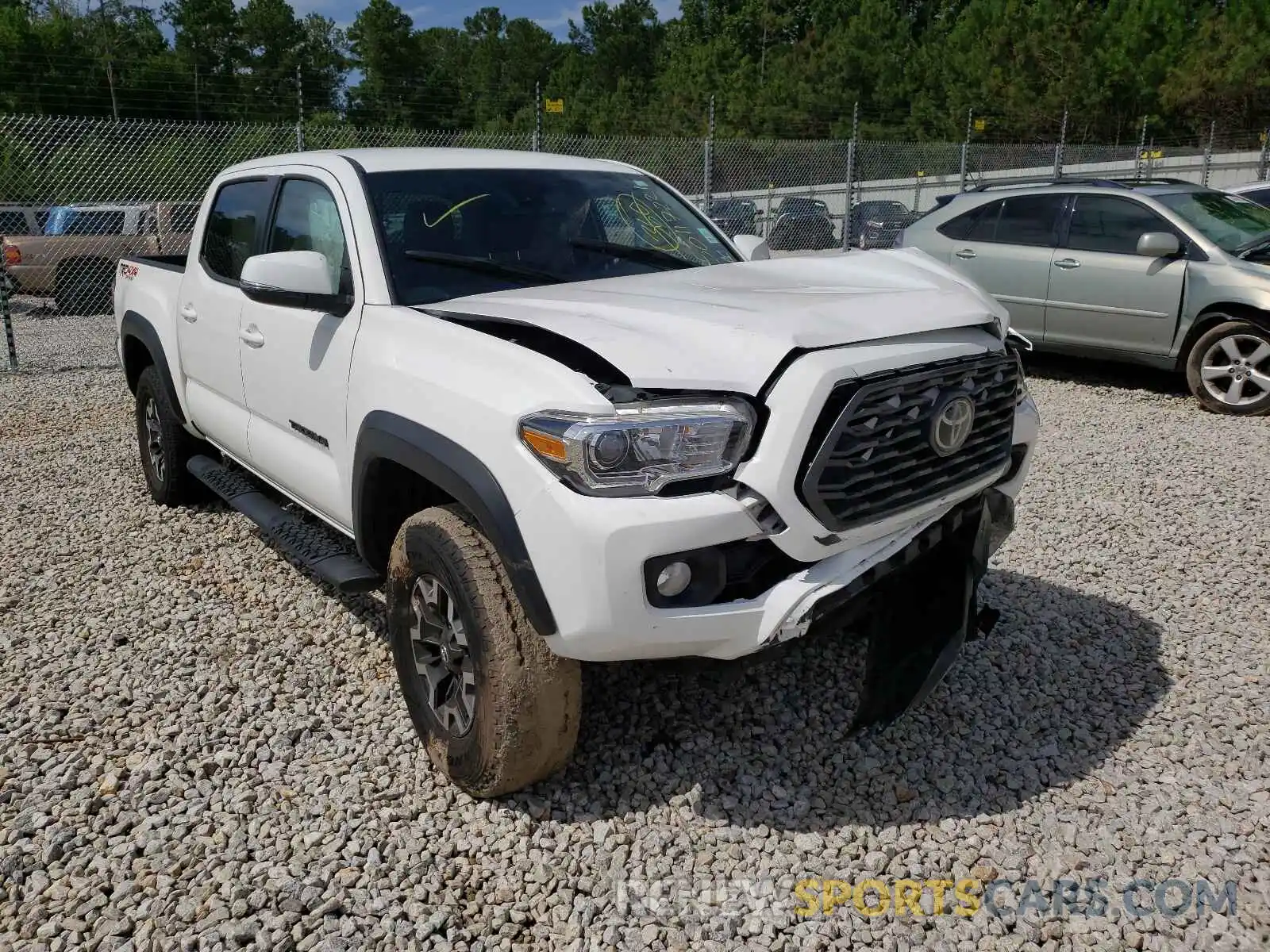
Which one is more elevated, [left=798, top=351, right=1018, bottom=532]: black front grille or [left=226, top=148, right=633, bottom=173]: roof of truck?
[left=226, top=148, right=633, bottom=173]: roof of truck

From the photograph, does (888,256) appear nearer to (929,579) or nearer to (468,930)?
(929,579)

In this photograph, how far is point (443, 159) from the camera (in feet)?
12.8

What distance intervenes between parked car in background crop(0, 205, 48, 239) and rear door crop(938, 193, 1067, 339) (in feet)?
42.8

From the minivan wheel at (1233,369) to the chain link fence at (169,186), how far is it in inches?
286

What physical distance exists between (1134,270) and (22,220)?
50.6ft

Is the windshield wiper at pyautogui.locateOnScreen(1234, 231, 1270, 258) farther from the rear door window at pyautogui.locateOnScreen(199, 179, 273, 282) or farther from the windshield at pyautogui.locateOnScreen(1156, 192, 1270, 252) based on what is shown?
the rear door window at pyautogui.locateOnScreen(199, 179, 273, 282)

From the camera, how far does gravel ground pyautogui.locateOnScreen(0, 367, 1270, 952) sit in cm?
255

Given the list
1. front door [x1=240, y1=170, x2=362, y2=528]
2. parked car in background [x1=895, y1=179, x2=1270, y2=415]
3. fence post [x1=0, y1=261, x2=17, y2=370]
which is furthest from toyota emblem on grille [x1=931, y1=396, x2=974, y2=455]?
fence post [x1=0, y1=261, x2=17, y2=370]

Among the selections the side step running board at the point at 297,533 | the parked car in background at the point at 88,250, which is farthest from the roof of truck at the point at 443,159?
the parked car in background at the point at 88,250

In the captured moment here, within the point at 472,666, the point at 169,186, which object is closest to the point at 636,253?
the point at 472,666

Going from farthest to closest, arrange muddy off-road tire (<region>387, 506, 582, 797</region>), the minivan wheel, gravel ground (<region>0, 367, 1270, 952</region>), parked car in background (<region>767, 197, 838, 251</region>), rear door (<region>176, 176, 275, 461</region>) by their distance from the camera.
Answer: parked car in background (<region>767, 197, 838, 251</region>) < the minivan wheel < rear door (<region>176, 176, 275, 461</region>) < muddy off-road tire (<region>387, 506, 582, 797</region>) < gravel ground (<region>0, 367, 1270, 952</region>)

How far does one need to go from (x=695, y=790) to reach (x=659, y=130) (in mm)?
45818

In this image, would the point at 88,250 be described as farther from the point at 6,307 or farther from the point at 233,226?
the point at 233,226

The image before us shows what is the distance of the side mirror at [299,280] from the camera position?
10.5ft
